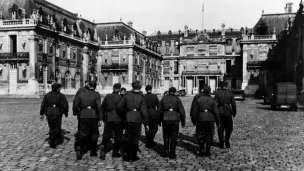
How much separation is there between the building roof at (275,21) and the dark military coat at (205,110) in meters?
50.2

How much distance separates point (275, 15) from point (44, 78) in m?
38.1

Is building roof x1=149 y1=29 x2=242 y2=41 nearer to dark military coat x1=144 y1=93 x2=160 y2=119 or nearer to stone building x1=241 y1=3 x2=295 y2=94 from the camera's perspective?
stone building x1=241 y1=3 x2=295 y2=94

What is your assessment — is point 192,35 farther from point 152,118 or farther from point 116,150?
point 116,150

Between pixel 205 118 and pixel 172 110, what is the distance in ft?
2.86

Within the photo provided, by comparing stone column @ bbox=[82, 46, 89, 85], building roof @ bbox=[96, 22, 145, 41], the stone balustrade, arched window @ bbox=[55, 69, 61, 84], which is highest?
building roof @ bbox=[96, 22, 145, 41]

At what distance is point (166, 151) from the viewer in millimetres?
8609

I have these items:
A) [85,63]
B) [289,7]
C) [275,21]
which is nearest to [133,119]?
[85,63]

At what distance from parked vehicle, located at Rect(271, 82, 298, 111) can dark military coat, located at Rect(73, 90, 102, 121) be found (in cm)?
1983

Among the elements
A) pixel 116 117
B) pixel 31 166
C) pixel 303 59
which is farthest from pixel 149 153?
pixel 303 59

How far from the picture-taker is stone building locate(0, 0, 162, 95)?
40.5 metres

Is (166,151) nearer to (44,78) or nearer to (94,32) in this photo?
(44,78)

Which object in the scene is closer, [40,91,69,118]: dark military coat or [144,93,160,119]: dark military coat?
[40,91,69,118]: dark military coat

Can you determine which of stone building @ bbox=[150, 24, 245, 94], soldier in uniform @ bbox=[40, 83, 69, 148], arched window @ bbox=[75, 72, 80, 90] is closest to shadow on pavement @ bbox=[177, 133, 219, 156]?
soldier in uniform @ bbox=[40, 83, 69, 148]

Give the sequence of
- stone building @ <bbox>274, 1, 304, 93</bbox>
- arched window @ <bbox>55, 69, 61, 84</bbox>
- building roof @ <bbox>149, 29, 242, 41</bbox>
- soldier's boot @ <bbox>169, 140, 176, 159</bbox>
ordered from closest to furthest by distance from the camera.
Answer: soldier's boot @ <bbox>169, 140, 176, 159</bbox>, stone building @ <bbox>274, 1, 304, 93</bbox>, arched window @ <bbox>55, 69, 61, 84</bbox>, building roof @ <bbox>149, 29, 242, 41</bbox>
